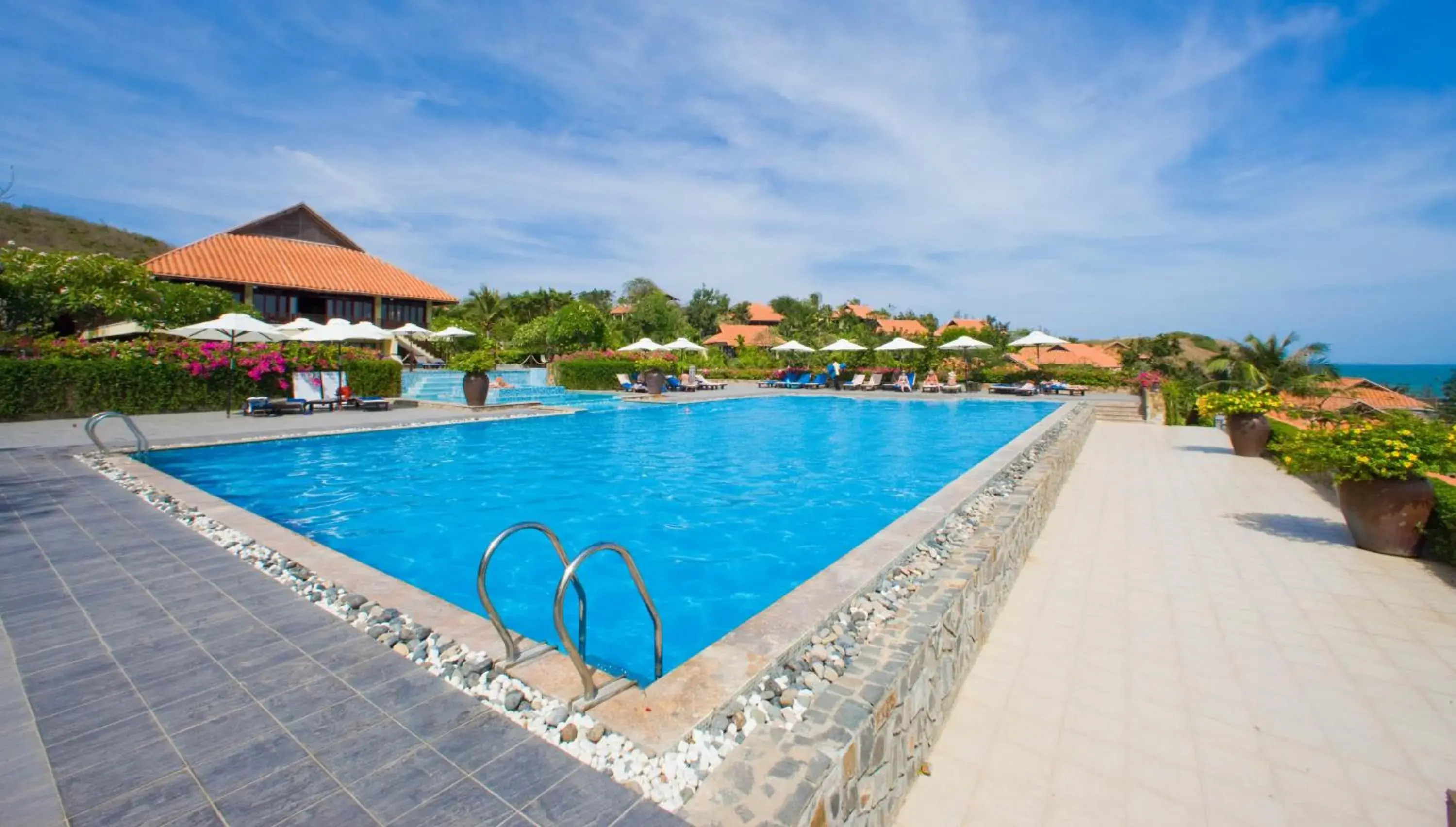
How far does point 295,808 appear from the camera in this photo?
1.90 meters

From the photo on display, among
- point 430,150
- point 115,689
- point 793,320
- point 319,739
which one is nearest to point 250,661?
point 115,689

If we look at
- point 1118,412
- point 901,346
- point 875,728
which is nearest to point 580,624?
point 875,728

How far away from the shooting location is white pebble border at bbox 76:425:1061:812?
2111mm

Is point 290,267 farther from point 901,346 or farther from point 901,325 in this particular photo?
point 901,325

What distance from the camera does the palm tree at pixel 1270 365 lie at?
14969 millimetres

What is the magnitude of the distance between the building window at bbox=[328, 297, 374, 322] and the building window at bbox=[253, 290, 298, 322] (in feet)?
4.58

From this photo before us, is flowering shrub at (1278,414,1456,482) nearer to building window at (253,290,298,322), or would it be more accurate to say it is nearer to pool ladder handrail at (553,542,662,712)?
pool ladder handrail at (553,542,662,712)

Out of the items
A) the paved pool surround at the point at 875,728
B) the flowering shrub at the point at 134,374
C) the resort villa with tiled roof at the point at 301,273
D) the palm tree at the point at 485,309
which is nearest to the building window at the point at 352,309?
the resort villa with tiled roof at the point at 301,273

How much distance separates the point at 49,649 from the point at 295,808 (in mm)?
2085

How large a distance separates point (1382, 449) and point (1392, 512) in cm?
54

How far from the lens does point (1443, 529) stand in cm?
501

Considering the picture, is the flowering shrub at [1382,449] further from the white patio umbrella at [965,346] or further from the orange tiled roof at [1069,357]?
the orange tiled roof at [1069,357]

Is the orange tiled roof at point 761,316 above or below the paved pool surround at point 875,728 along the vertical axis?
above

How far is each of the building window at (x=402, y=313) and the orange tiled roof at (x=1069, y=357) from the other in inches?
1126
